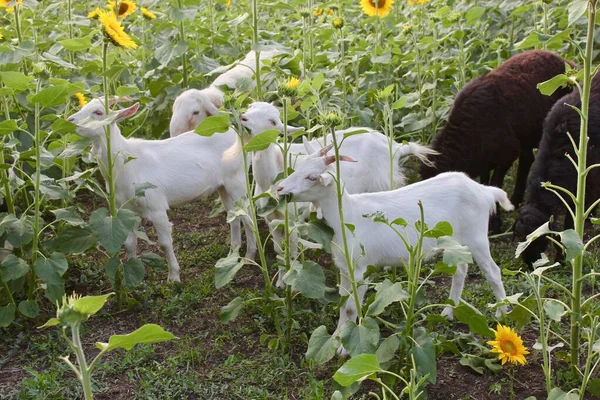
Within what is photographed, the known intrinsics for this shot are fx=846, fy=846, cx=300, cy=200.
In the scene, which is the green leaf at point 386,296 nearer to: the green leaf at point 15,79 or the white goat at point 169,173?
the white goat at point 169,173

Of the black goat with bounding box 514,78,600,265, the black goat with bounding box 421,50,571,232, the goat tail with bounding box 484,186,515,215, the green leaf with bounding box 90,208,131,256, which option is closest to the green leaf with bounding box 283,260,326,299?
the green leaf with bounding box 90,208,131,256

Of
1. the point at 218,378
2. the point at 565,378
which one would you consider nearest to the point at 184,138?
the point at 218,378

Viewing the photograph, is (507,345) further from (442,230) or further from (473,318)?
(442,230)

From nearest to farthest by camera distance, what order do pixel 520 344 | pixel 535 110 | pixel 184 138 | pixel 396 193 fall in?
pixel 520 344 < pixel 396 193 < pixel 184 138 < pixel 535 110

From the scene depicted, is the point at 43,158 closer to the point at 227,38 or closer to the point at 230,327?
the point at 230,327

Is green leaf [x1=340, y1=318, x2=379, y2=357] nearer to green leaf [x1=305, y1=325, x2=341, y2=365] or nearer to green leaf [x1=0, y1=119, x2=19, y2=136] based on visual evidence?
green leaf [x1=305, y1=325, x2=341, y2=365]

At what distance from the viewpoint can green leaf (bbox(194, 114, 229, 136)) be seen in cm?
417

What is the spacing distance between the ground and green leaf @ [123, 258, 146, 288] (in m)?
0.31

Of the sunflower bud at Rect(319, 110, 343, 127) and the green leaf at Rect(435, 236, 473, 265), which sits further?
the sunflower bud at Rect(319, 110, 343, 127)

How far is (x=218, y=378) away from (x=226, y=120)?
141 centimetres

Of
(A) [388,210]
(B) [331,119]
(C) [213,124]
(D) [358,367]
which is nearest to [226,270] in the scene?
(C) [213,124]

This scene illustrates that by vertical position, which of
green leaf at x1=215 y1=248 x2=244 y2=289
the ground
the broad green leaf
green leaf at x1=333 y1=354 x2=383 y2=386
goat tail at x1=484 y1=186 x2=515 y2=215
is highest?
green leaf at x1=333 y1=354 x2=383 y2=386

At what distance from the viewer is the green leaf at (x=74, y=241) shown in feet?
16.1

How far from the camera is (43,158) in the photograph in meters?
5.07
